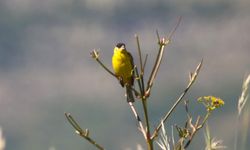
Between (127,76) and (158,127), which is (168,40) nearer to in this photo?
(158,127)

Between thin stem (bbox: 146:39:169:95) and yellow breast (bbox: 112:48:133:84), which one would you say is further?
yellow breast (bbox: 112:48:133:84)

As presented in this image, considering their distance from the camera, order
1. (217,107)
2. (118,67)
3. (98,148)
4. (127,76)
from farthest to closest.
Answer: (118,67), (127,76), (217,107), (98,148)

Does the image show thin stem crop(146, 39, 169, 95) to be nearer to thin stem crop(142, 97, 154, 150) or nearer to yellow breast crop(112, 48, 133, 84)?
thin stem crop(142, 97, 154, 150)

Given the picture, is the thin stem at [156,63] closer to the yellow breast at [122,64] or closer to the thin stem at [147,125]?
the thin stem at [147,125]

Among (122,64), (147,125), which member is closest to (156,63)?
(147,125)

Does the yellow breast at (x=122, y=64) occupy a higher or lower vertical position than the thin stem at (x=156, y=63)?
lower

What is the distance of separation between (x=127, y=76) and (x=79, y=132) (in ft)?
12.7

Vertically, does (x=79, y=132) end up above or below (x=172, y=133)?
above

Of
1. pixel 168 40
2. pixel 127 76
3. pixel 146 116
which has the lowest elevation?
pixel 127 76

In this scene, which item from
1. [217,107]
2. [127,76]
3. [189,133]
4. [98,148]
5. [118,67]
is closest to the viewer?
[98,148]

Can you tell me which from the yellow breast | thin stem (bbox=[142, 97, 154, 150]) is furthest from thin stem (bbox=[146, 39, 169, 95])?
the yellow breast

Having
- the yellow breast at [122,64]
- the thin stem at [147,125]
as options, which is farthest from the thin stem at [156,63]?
the yellow breast at [122,64]

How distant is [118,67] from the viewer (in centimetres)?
753

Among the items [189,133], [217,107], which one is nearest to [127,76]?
[217,107]
